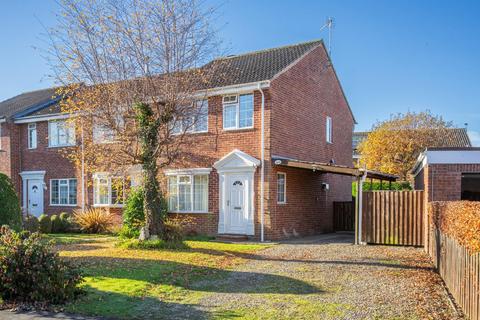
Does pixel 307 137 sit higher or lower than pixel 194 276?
higher

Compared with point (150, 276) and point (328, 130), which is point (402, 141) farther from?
point (150, 276)

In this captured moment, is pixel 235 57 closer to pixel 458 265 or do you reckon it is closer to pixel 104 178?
pixel 104 178

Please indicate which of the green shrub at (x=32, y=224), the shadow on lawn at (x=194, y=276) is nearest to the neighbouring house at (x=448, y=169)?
the shadow on lawn at (x=194, y=276)

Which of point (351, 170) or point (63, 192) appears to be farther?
point (63, 192)

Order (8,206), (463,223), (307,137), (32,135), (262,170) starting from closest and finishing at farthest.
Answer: (463,223)
(8,206)
(262,170)
(307,137)
(32,135)

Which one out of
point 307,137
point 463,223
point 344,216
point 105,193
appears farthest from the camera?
point 344,216

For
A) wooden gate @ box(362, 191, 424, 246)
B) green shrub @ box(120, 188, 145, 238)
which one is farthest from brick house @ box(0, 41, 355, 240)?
green shrub @ box(120, 188, 145, 238)

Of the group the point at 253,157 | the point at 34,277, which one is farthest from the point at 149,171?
the point at 34,277

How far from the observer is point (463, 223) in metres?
6.77

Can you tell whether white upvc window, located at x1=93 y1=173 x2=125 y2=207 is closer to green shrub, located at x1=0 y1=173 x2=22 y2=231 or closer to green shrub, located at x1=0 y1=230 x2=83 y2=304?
green shrub, located at x1=0 y1=173 x2=22 y2=231

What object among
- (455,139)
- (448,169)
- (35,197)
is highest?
(455,139)

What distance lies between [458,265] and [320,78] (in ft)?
48.9

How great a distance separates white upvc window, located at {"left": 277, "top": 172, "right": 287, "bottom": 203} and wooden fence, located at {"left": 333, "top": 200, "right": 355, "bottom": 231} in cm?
539

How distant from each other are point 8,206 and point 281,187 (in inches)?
392
